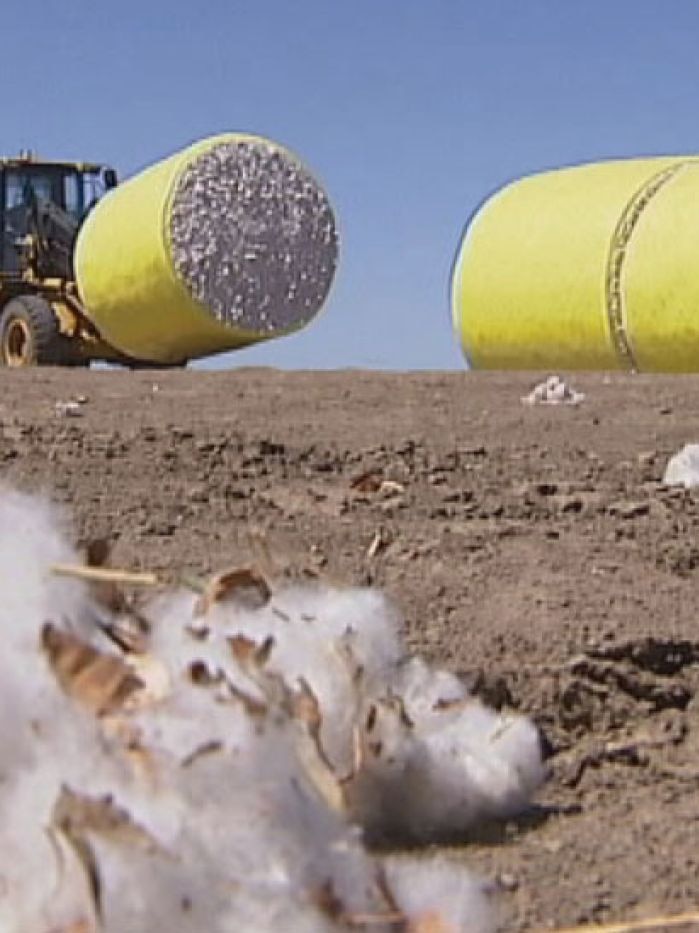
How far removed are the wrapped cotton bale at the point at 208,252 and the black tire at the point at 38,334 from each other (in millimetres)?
836

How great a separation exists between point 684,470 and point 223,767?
3.19 metres

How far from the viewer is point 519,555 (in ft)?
12.3

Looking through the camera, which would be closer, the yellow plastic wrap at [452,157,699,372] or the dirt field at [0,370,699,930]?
the dirt field at [0,370,699,930]

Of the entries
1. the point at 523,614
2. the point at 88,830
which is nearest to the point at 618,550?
the point at 523,614

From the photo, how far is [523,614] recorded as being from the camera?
3.33 meters

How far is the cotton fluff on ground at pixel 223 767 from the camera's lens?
1.89 metres

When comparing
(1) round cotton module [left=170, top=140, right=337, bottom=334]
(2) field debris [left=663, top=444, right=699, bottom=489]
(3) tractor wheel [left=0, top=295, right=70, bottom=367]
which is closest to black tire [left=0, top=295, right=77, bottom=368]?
(3) tractor wheel [left=0, top=295, right=70, bottom=367]

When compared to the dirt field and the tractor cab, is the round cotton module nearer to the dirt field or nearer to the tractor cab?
the tractor cab

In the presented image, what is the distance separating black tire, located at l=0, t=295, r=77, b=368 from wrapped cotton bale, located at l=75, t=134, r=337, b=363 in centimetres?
84

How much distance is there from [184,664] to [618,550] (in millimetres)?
1780

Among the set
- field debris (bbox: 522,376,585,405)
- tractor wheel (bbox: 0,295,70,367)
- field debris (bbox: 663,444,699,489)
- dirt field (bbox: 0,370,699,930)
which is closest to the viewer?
dirt field (bbox: 0,370,699,930)

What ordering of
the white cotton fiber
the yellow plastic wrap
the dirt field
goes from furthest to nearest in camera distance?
the yellow plastic wrap, the dirt field, the white cotton fiber

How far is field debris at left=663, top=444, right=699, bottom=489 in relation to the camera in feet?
16.2

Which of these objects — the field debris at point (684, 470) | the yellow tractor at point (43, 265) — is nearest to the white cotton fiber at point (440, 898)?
the field debris at point (684, 470)
